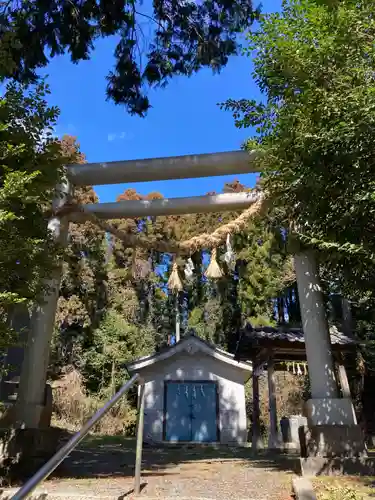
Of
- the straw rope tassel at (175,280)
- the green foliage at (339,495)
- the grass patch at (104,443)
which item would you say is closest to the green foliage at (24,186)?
the green foliage at (339,495)

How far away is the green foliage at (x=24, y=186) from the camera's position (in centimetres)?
291

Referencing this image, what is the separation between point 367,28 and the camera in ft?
10.3

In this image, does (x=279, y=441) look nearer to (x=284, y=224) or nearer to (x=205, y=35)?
(x=284, y=224)

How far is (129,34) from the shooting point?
5.40 metres

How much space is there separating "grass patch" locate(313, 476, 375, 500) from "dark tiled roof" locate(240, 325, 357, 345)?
244 inches

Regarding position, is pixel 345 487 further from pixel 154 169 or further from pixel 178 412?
pixel 178 412

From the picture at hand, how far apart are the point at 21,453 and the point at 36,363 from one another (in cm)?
130

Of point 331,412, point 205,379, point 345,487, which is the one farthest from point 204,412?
point 345,487

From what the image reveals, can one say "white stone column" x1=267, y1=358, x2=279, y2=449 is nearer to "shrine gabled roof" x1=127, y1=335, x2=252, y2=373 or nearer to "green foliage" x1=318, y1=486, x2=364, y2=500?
"shrine gabled roof" x1=127, y1=335, x2=252, y2=373

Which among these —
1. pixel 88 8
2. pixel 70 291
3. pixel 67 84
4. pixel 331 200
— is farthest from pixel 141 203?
pixel 70 291

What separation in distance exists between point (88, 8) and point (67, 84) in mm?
1578

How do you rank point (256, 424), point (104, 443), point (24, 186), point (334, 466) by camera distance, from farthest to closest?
point (256, 424) < point (104, 443) < point (334, 466) < point (24, 186)

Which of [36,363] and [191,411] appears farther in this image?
[191,411]

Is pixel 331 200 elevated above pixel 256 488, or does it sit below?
above
